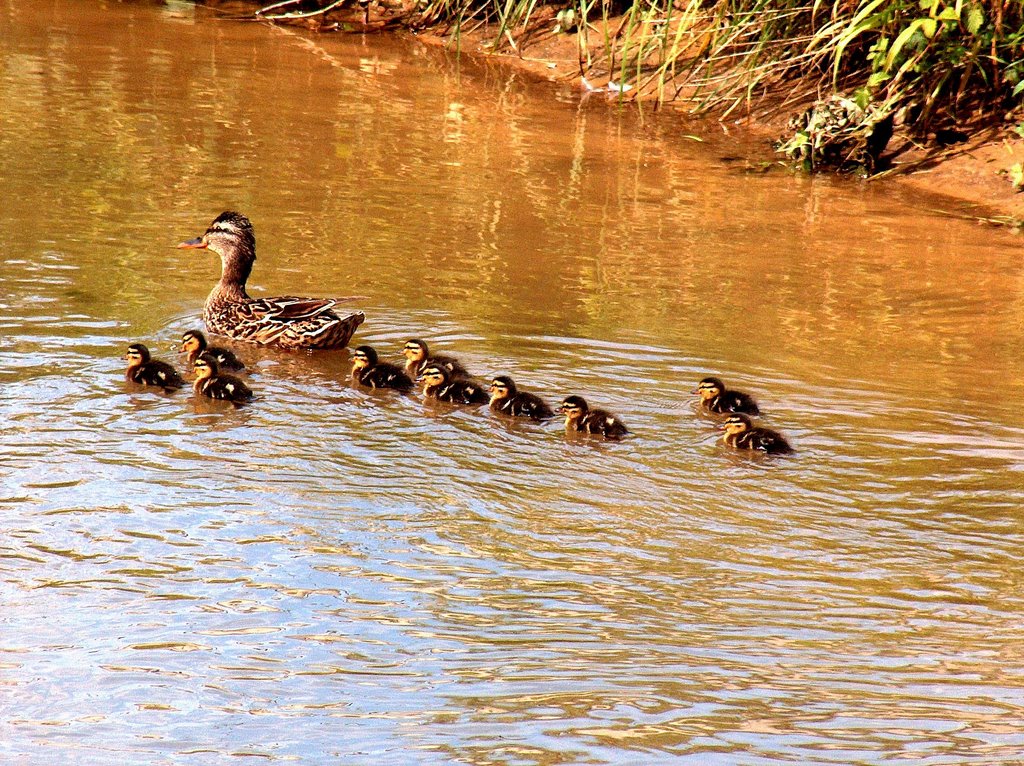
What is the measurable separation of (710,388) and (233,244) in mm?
2767

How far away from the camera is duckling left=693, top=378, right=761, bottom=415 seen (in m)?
6.26

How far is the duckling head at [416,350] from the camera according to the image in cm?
691

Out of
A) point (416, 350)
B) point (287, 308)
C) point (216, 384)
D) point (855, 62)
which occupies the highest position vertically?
point (855, 62)

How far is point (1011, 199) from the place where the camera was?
10.3 metres

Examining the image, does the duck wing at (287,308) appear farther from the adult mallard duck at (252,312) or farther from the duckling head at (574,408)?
the duckling head at (574,408)

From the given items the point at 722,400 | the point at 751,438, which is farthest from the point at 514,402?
the point at 751,438

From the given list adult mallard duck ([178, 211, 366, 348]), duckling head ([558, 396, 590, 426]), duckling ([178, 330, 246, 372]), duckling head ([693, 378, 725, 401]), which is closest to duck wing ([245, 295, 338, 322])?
adult mallard duck ([178, 211, 366, 348])

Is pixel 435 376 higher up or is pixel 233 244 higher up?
pixel 233 244

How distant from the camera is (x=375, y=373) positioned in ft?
21.9

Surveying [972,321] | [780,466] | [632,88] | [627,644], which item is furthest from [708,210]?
[627,644]

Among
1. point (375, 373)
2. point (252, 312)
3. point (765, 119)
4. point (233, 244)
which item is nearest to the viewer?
point (375, 373)

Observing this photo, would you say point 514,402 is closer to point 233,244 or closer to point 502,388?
point 502,388

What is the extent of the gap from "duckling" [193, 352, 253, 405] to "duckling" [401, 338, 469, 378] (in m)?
0.82

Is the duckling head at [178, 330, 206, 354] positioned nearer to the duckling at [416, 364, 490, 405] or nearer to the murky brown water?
the murky brown water
